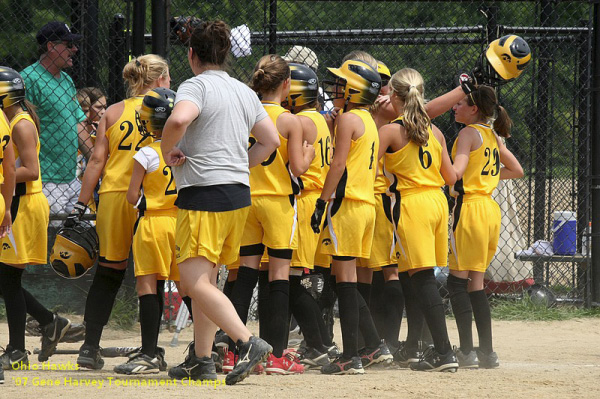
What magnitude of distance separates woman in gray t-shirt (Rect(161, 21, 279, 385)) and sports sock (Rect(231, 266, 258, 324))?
59 cm

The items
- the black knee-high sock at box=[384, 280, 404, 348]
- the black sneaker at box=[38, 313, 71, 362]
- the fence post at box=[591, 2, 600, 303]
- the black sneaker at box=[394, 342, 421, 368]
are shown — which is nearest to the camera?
the black sneaker at box=[38, 313, 71, 362]

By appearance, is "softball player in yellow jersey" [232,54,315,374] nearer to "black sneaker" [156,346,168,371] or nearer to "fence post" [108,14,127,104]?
"black sneaker" [156,346,168,371]

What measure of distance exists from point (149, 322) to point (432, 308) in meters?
1.66

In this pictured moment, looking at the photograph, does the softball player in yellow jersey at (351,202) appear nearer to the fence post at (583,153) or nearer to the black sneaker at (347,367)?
the black sneaker at (347,367)

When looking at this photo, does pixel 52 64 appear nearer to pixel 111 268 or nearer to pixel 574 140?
pixel 111 268

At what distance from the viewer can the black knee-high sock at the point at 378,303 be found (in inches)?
238

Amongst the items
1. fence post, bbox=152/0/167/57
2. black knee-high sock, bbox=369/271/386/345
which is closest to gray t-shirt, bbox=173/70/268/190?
black knee-high sock, bbox=369/271/386/345

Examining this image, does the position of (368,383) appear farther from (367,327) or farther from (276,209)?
(276,209)

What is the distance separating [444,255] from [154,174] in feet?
6.11

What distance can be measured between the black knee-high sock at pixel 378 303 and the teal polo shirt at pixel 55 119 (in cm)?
281

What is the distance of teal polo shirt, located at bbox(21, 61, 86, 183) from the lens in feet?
24.2

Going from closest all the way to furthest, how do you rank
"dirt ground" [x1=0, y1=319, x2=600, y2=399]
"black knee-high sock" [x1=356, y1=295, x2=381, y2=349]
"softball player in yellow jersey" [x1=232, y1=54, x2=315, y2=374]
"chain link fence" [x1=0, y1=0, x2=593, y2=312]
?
"dirt ground" [x1=0, y1=319, x2=600, y2=399] → "softball player in yellow jersey" [x1=232, y1=54, x2=315, y2=374] → "black knee-high sock" [x1=356, y1=295, x2=381, y2=349] → "chain link fence" [x1=0, y1=0, x2=593, y2=312]

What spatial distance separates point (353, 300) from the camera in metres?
5.32

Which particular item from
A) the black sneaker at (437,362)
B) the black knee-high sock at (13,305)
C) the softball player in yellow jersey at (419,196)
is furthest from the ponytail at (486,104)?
the black knee-high sock at (13,305)
